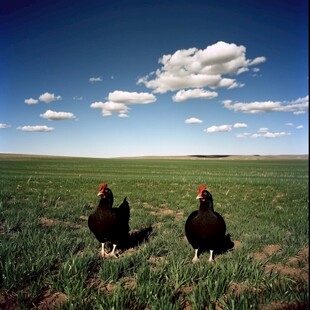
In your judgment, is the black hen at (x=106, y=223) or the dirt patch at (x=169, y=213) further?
the dirt patch at (x=169, y=213)

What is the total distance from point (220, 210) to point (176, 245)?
5.19m

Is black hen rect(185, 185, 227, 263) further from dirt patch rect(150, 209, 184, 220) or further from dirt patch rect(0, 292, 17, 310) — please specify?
dirt patch rect(150, 209, 184, 220)

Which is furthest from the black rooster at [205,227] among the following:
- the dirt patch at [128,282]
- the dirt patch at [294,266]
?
the dirt patch at [128,282]

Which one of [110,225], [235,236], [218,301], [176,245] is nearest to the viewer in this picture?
[218,301]

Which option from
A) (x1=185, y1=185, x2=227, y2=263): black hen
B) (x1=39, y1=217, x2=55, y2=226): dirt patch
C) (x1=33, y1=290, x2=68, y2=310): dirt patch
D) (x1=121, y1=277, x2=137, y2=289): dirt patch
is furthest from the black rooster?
(x1=39, y1=217, x2=55, y2=226): dirt patch

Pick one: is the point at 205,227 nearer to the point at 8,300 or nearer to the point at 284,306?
the point at 284,306

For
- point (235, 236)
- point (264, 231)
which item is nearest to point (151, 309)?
point (235, 236)

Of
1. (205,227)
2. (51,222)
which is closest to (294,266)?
(205,227)

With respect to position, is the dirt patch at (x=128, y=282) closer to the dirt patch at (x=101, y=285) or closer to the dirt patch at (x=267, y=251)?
the dirt patch at (x=101, y=285)

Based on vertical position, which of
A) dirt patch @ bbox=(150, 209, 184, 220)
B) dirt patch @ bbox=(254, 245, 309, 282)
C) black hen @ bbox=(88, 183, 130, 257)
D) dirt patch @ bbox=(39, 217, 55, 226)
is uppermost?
black hen @ bbox=(88, 183, 130, 257)

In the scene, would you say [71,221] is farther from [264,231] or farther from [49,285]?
[264,231]

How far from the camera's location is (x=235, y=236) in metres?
7.67

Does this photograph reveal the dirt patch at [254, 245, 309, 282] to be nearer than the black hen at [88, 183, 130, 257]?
Yes

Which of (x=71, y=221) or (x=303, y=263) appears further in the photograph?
(x=71, y=221)
